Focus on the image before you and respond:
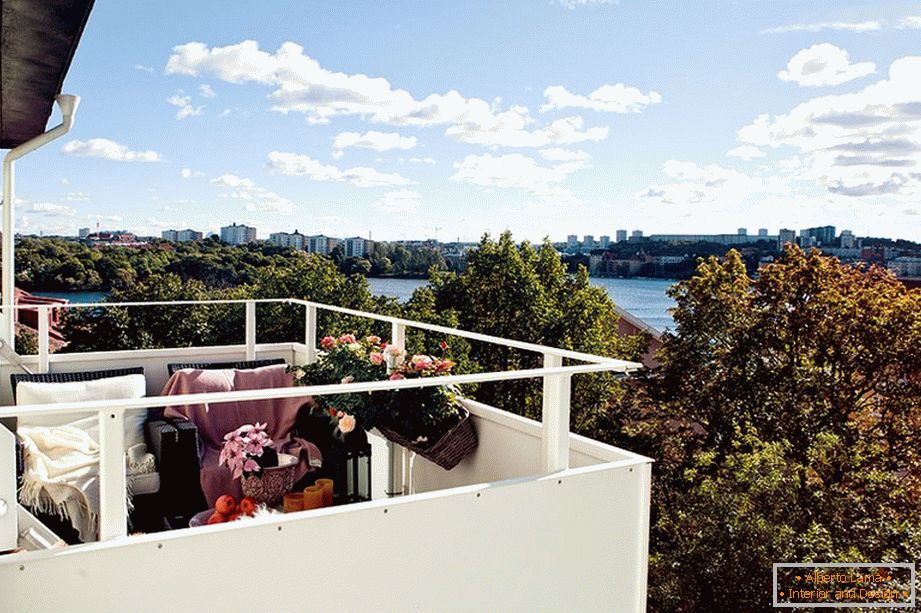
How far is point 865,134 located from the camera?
20.9 meters

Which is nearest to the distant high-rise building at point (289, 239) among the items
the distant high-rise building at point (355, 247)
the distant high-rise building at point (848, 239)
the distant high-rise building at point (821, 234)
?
the distant high-rise building at point (355, 247)

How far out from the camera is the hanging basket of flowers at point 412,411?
A: 391cm

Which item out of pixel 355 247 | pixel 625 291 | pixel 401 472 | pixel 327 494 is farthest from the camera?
pixel 355 247

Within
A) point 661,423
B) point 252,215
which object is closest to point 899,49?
point 661,423

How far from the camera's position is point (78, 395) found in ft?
16.7

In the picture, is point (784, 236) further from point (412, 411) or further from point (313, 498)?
point (313, 498)

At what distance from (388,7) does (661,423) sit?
12.9m

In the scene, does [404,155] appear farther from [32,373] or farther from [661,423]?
[32,373]

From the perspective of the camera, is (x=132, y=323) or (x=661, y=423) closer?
(x=661, y=423)

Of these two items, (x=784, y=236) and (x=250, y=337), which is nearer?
(x=250, y=337)

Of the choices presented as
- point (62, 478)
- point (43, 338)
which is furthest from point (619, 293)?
point (62, 478)

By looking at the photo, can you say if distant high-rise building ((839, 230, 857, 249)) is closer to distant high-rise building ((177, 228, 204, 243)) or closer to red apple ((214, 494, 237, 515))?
distant high-rise building ((177, 228, 204, 243))

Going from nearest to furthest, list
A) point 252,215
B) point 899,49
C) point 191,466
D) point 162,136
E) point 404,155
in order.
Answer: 1. point 191,466
2. point 899,49
3. point 162,136
4. point 252,215
5. point 404,155

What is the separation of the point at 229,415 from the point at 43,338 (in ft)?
4.78
